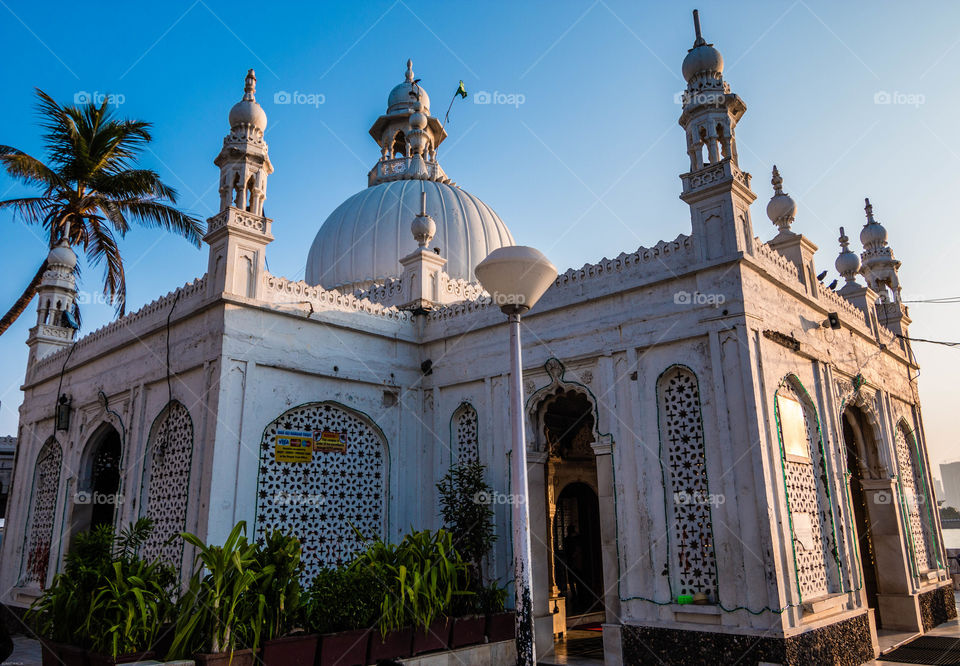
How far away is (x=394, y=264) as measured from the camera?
15039mm

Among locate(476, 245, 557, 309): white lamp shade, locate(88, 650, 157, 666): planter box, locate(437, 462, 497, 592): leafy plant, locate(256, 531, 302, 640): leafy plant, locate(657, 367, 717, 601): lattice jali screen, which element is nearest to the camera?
locate(476, 245, 557, 309): white lamp shade

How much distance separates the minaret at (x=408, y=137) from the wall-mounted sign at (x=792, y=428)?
38.2 feet

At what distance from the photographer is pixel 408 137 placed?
19.4 meters

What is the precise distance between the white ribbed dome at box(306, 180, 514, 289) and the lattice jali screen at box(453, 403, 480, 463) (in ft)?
16.9

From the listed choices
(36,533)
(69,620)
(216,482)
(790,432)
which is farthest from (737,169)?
(36,533)

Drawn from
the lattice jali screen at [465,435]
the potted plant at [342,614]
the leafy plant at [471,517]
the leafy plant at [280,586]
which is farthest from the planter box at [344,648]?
the lattice jali screen at [465,435]

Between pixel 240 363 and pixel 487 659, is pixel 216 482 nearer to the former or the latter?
pixel 240 363

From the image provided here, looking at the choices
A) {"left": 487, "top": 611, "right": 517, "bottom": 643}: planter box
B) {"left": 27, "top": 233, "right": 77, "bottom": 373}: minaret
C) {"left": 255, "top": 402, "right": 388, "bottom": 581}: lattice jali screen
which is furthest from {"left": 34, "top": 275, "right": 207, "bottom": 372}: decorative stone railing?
{"left": 487, "top": 611, "right": 517, "bottom": 643}: planter box

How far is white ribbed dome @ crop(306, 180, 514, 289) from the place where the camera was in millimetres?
15273

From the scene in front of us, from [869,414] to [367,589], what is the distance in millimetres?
8507

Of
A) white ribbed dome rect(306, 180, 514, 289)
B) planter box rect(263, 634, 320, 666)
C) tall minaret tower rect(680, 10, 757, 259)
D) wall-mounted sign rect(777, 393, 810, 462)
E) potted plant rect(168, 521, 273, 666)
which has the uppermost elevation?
white ribbed dome rect(306, 180, 514, 289)

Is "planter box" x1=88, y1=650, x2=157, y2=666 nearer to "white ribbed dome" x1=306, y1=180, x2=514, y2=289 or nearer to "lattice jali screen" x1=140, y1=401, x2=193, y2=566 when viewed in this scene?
"lattice jali screen" x1=140, y1=401, x2=193, y2=566

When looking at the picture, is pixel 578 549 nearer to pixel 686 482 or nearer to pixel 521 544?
pixel 686 482

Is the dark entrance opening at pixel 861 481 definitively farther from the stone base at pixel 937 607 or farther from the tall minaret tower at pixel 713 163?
the tall minaret tower at pixel 713 163
